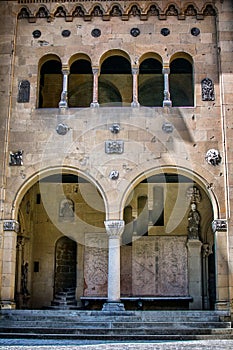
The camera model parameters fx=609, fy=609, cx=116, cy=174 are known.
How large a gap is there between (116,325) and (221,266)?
3.39 meters

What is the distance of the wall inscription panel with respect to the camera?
64.1ft

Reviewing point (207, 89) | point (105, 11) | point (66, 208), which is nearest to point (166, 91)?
point (207, 89)

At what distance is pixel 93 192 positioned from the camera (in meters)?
20.4

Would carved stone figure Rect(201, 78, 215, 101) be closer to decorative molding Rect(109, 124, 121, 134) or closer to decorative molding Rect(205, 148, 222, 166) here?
decorative molding Rect(205, 148, 222, 166)

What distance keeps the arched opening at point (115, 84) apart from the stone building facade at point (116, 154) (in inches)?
1.5

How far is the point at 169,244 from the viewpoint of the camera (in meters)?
20.0

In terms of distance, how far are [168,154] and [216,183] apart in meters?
1.55

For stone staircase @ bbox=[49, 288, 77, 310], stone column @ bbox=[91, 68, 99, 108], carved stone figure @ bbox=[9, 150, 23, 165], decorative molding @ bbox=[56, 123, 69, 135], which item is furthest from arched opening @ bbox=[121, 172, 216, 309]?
carved stone figure @ bbox=[9, 150, 23, 165]

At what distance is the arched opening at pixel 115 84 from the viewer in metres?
20.1

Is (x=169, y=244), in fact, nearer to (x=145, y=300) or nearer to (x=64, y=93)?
(x=145, y=300)

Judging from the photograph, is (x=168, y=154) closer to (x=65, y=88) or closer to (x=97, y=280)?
(x=65, y=88)

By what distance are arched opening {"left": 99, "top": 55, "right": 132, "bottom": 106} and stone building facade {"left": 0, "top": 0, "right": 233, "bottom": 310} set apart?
1.5 inches

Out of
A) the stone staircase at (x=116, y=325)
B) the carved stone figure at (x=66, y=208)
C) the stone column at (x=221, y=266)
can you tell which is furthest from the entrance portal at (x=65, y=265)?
the stone column at (x=221, y=266)

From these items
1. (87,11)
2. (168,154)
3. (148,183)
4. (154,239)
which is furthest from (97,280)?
(87,11)
